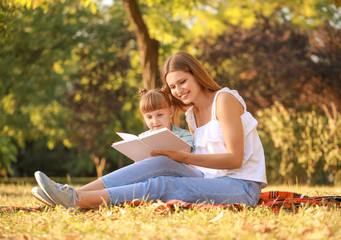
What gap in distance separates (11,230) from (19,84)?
12060 millimetres

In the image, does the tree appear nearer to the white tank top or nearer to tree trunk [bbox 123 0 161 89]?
tree trunk [bbox 123 0 161 89]

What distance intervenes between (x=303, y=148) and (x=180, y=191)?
530cm

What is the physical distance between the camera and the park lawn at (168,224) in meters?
2.27

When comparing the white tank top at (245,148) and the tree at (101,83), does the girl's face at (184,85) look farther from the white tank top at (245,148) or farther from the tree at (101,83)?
the tree at (101,83)

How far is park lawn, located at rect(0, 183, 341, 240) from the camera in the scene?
227cm

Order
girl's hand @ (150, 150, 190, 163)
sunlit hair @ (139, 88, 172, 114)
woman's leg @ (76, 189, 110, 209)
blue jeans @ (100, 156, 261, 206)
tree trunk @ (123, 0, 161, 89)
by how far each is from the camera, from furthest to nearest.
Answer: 1. tree trunk @ (123, 0, 161, 89)
2. sunlit hair @ (139, 88, 172, 114)
3. girl's hand @ (150, 150, 190, 163)
4. blue jeans @ (100, 156, 261, 206)
5. woman's leg @ (76, 189, 110, 209)

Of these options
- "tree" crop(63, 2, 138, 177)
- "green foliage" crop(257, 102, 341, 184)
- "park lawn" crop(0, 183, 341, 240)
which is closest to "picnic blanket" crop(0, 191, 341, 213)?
"park lawn" crop(0, 183, 341, 240)

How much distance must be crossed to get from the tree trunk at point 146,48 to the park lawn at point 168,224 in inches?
199

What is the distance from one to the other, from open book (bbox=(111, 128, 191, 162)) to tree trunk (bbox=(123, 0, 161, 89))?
446cm

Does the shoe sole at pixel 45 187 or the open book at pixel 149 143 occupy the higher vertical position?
the open book at pixel 149 143

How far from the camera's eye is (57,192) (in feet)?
10.5

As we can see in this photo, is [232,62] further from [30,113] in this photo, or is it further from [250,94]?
[30,113]

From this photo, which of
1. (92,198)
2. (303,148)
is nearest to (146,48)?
(303,148)

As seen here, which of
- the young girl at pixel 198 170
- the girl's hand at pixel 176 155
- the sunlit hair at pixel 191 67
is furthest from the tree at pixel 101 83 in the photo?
the girl's hand at pixel 176 155
